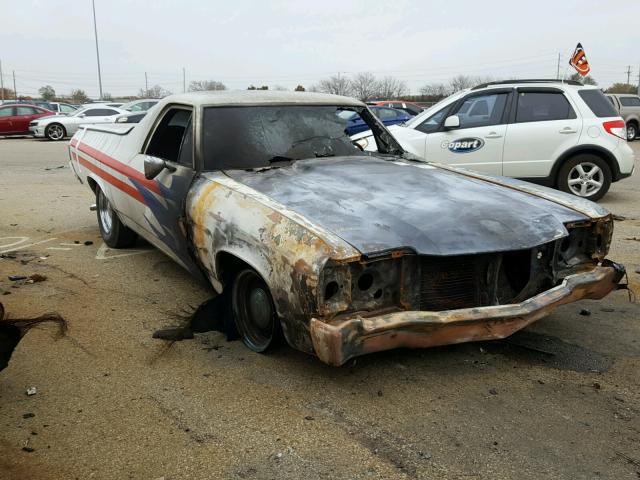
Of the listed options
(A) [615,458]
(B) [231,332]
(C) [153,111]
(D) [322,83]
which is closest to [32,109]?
(C) [153,111]

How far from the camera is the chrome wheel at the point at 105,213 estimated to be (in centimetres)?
586

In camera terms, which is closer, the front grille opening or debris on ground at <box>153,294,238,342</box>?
the front grille opening

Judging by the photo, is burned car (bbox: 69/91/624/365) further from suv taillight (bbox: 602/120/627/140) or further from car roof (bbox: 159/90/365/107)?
suv taillight (bbox: 602/120/627/140)

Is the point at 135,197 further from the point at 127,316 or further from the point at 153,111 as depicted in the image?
the point at 127,316

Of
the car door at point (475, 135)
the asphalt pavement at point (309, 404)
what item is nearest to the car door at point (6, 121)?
the car door at point (475, 135)

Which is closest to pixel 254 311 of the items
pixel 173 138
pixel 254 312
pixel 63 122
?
pixel 254 312

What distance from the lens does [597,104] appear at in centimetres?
827

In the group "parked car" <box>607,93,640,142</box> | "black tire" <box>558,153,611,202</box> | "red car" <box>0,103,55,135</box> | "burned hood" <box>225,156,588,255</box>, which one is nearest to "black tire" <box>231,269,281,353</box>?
"burned hood" <box>225,156,588,255</box>

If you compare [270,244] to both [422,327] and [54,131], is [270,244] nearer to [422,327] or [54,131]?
[422,327]

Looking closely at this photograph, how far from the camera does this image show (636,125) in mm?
21219

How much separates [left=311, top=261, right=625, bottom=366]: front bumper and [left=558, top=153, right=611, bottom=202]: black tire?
5.39m

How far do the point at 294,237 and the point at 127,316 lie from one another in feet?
5.85

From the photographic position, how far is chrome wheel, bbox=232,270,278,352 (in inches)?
128

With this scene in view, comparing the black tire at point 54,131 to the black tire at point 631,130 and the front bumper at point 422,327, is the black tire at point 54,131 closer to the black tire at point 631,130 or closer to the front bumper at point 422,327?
the black tire at point 631,130
